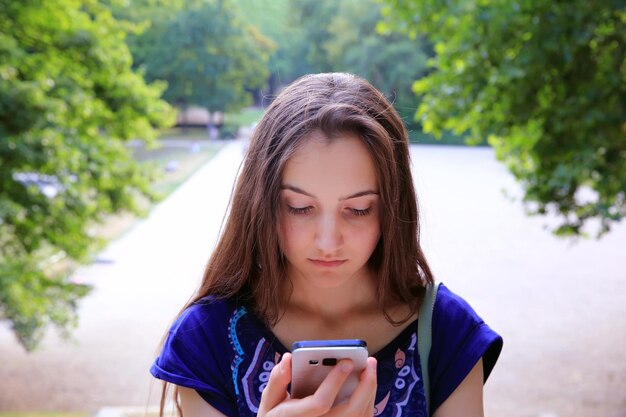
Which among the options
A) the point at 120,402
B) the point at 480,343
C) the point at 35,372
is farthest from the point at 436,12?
the point at 35,372

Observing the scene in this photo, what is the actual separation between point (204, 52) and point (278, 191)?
588 centimetres

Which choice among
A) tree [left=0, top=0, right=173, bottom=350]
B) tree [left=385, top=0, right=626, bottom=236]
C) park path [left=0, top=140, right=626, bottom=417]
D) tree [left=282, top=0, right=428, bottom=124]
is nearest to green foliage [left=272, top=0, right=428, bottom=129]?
tree [left=282, top=0, right=428, bottom=124]

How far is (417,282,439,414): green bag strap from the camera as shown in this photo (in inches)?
38.0

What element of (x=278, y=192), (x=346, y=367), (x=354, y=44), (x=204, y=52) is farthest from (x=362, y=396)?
(x=354, y=44)

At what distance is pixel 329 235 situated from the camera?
3.04 ft

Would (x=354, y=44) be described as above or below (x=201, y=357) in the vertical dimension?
above

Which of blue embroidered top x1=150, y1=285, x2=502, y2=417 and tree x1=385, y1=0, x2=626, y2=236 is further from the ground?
tree x1=385, y1=0, x2=626, y2=236

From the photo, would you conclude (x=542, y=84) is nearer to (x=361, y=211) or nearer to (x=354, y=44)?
(x=361, y=211)

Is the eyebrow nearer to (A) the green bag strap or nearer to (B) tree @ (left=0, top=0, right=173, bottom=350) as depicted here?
(A) the green bag strap

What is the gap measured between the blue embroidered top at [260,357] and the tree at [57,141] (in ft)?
11.8

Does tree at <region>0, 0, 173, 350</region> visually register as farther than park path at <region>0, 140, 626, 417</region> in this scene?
No

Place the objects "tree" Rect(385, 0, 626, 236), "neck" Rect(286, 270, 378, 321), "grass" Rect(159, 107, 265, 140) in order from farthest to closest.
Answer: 1. "grass" Rect(159, 107, 265, 140)
2. "tree" Rect(385, 0, 626, 236)
3. "neck" Rect(286, 270, 378, 321)

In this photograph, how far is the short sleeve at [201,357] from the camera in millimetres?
949

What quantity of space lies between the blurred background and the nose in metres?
0.21
